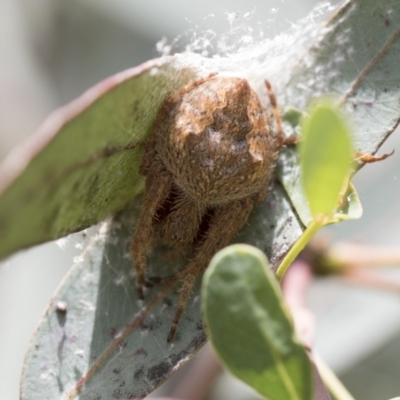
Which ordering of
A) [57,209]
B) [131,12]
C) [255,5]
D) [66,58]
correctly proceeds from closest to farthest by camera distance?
1. [57,209]
2. [255,5]
3. [131,12]
4. [66,58]

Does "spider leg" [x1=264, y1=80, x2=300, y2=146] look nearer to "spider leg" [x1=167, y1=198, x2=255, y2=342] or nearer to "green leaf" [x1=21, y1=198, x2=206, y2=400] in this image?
"spider leg" [x1=167, y1=198, x2=255, y2=342]

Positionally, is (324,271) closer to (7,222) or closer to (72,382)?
(72,382)

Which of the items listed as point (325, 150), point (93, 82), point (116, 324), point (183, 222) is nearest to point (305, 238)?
point (325, 150)

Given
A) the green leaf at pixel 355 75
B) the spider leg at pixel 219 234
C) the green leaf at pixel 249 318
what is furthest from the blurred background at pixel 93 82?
the green leaf at pixel 249 318

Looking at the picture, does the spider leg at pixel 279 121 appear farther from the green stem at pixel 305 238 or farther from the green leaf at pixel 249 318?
the green leaf at pixel 249 318

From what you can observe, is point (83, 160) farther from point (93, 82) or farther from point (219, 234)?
point (93, 82)

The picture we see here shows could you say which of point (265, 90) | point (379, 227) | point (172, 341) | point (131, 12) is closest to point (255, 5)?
point (265, 90)
